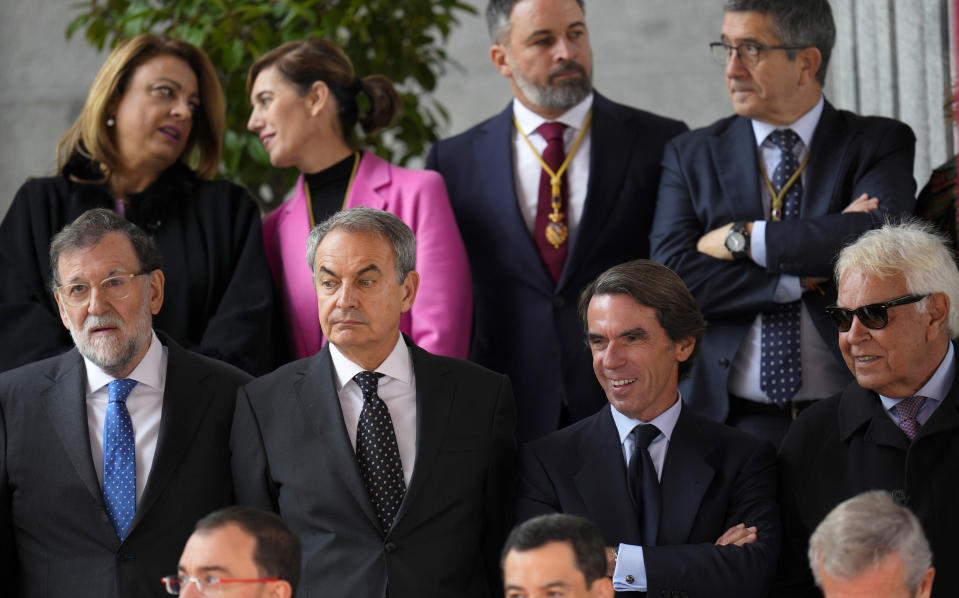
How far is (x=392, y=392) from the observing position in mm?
3432

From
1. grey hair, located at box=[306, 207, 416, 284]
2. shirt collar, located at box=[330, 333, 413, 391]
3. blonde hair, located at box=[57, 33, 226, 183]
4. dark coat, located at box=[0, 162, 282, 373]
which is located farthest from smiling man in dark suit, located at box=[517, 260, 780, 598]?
blonde hair, located at box=[57, 33, 226, 183]

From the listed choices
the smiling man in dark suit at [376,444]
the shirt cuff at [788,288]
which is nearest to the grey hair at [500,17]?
the smiling man in dark suit at [376,444]

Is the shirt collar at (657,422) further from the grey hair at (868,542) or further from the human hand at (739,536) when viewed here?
the grey hair at (868,542)

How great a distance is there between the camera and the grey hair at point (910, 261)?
3.38 meters

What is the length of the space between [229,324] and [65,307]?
49cm

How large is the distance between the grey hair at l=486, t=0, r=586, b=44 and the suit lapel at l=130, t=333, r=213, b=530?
4.71ft

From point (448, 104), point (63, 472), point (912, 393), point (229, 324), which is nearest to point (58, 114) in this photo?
point (448, 104)

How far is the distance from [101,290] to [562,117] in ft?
4.92

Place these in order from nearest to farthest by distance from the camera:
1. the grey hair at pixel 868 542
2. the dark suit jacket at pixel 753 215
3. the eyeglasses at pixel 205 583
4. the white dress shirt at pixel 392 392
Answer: the grey hair at pixel 868 542 < the eyeglasses at pixel 205 583 < the white dress shirt at pixel 392 392 < the dark suit jacket at pixel 753 215

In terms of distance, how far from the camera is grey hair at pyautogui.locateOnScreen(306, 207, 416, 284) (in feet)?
11.3

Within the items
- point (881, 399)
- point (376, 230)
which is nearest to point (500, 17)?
point (376, 230)

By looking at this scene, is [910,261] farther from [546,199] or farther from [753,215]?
[546,199]

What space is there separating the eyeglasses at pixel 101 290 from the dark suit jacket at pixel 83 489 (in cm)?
15

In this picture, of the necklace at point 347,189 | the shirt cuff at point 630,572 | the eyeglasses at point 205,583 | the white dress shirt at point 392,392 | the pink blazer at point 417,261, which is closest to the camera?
the eyeglasses at point 205,583
